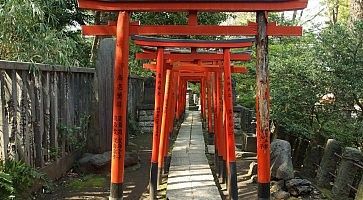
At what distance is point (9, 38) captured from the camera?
23.7 feet

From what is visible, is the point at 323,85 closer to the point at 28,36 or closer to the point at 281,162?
the point at 281,162

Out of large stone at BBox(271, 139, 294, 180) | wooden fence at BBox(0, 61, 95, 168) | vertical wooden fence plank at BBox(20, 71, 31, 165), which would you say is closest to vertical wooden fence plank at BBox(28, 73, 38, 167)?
wooden fence at BBox(0, 61, 95, 168)

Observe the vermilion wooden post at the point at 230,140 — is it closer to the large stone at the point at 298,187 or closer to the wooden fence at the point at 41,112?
the large stone at the point at 298,187

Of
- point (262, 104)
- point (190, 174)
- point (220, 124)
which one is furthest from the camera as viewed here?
point (220, 124)

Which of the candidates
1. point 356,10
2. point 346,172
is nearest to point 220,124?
point 346,172

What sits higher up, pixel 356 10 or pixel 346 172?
pixel 356 10

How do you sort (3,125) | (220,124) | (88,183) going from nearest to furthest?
(3,125) < (88,183) < (220,124)

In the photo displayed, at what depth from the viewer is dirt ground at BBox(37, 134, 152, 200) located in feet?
23.4

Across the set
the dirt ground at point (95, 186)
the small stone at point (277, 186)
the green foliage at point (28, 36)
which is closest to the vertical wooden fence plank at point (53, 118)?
the green foliage at point (28, 36)

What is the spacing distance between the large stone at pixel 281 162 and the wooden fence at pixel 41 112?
12.9 feet

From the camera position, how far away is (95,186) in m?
7.78

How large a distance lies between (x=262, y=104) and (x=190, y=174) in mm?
3863

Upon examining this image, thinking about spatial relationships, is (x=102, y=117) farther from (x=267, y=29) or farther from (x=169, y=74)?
(x=267, y=29)

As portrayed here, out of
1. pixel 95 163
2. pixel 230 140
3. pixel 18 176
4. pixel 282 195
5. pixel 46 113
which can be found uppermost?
pixel 46 113
